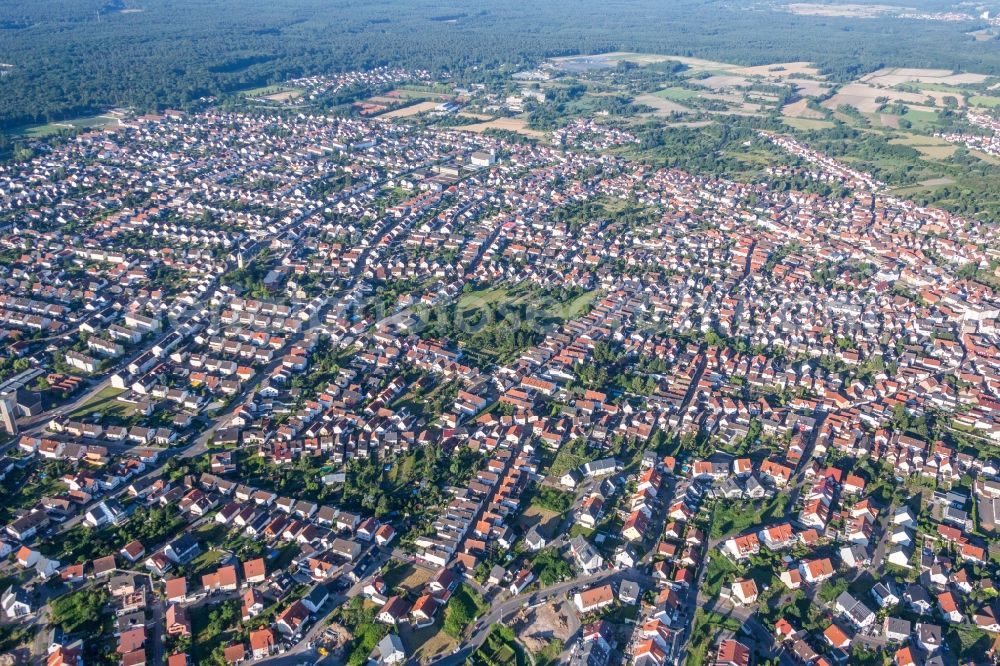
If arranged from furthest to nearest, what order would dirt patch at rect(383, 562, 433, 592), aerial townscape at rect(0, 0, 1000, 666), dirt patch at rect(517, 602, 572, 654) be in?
dirt patch at rect(383, 562, 433, 592) → aerial townscape at rect(0, 0, 1000, 666) → dirt patch at rect(517, 602, 572, 654)

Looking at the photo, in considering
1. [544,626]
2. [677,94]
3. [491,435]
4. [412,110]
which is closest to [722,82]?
[677,94]

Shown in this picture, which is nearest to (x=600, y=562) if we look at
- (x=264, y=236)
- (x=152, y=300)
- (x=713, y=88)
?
(x=152, y=300)

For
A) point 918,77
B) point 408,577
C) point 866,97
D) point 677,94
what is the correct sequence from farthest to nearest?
point 918,77
point 677,94
point 866,97
point 408,577

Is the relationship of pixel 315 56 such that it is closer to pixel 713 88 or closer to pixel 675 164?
pixel 713 88

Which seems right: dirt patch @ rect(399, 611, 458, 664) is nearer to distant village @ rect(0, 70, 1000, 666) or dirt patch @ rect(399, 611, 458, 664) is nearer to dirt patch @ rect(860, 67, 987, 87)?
distant village @ rect(0, 70, 1000, 666)

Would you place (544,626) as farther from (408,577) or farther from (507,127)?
(507,127)

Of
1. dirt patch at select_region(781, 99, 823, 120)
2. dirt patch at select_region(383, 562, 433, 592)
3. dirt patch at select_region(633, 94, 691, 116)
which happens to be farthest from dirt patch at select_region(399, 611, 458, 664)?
dirt patch at select_region(781, 99, 823, 120)

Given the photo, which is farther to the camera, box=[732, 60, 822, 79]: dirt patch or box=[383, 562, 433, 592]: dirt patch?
box=[732, 60, 822, 79]: dirt patch

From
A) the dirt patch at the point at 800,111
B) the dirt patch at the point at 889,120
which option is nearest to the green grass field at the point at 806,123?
the dirt patch at the point at 800,111
